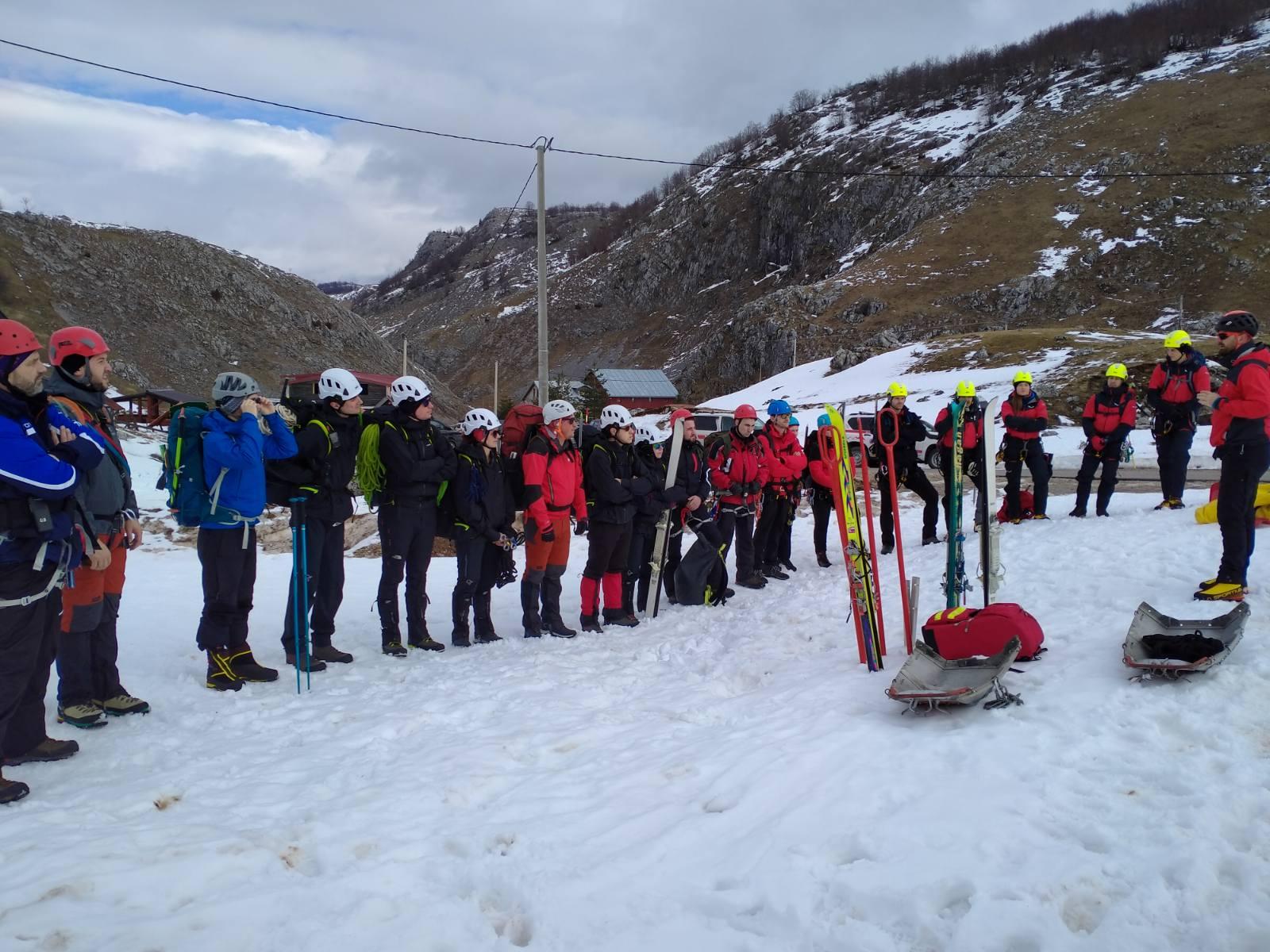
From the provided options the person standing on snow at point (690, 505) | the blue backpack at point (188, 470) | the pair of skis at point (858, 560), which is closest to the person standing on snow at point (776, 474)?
the person standing on snow at point (690, 505)

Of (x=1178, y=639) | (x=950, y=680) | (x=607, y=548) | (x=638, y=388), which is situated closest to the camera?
(x=1178, y=639)

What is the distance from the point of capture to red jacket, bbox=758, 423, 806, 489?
10.0 meters

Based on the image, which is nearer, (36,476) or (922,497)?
(36,476)

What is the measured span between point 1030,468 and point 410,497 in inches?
340

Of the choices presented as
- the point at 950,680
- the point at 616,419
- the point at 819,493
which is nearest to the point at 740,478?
the point at 819,493

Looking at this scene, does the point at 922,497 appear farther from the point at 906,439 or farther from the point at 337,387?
the point at 337,387

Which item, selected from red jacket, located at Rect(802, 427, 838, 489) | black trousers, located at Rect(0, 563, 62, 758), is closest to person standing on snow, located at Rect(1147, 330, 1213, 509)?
red jacket, located at Rect(802, 427, 838, 489)

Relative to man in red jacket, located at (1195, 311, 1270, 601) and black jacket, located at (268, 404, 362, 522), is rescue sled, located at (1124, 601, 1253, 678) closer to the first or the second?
man in red jacket, located at (1195, 311, 1270, 601)

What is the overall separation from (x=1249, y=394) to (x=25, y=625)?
8351mm

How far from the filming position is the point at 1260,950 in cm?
249

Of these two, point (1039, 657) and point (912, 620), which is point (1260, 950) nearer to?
point (1039, 657)

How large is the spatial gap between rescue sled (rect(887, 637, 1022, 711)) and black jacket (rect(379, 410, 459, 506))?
4.43m

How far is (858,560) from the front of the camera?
639cm

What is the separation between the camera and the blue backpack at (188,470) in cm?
576
